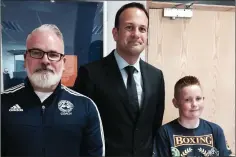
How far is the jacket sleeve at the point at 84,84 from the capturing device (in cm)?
107

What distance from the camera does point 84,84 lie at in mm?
1090

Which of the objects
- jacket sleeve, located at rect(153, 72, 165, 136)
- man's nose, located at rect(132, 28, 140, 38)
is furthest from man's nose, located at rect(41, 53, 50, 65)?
jacket sleeve, located at rect(153, 72, 165, 136)

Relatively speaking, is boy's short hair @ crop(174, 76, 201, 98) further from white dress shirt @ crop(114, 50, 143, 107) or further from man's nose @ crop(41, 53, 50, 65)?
man's nose @ crop(41, 53, 50, 65)

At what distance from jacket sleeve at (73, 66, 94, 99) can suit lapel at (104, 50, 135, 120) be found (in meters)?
0.09

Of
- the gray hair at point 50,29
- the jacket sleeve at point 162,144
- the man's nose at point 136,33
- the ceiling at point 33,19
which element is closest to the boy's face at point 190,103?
the jacket sleeve at point 162,144

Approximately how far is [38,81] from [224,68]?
3.01 feet

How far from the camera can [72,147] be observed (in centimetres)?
102

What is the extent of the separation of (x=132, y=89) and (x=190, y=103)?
0.86 ft

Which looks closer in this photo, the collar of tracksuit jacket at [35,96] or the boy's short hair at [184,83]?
the collar of tracksuit jacket at [35,96]

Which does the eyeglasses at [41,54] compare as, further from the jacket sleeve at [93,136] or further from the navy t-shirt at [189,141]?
the navy t-shirt at [189,141]

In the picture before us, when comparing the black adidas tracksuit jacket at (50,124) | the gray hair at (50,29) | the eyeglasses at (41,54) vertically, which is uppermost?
the gray hair at (50,29)

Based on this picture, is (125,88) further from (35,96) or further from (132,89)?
(35,96)

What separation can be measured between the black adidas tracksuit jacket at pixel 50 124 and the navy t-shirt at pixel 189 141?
0.87ft

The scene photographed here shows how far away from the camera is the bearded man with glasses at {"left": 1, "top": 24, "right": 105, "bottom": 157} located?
96 cm
